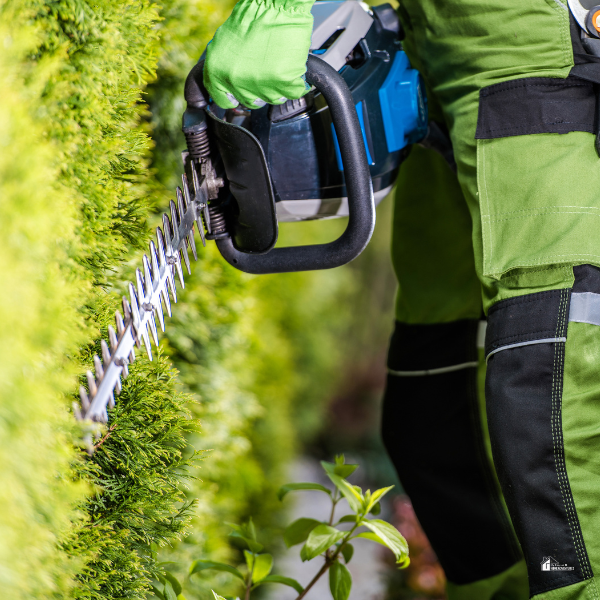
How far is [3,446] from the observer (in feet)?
1.48

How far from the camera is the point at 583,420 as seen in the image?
0.80 meters

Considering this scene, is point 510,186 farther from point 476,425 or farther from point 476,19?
point 476,425

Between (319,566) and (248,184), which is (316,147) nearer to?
(248,184)

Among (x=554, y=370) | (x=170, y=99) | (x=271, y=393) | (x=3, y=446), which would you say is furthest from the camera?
(x=271, y=393)

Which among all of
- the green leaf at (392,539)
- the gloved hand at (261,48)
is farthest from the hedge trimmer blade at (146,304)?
the green leaf at (392,539)

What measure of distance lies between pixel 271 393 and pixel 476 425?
121 cm

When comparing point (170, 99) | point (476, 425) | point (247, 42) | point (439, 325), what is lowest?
point (476, 425)

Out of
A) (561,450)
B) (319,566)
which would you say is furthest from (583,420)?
(319,566)

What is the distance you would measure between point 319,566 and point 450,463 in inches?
56.4

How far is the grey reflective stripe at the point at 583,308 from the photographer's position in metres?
0.80

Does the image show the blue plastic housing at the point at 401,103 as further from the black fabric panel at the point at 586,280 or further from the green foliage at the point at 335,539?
the green foliage at the point at 335,539

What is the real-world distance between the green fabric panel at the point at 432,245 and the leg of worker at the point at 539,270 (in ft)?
1.26

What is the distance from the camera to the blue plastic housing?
998 mm

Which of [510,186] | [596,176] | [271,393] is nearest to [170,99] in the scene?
[510,186]
